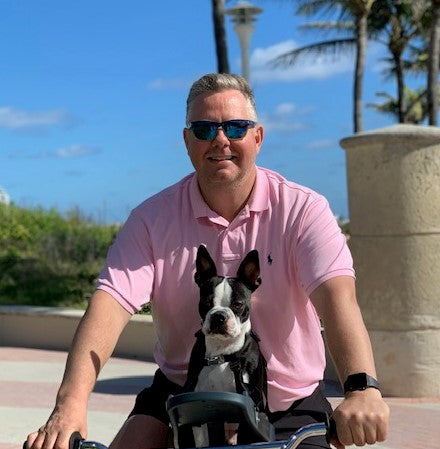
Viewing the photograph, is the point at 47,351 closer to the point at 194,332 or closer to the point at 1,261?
the point at 1,261

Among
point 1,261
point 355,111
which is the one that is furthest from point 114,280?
point 355,111

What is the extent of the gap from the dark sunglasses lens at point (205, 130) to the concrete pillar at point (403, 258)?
5128 mm

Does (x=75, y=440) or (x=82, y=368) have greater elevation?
(x=82, y=368)

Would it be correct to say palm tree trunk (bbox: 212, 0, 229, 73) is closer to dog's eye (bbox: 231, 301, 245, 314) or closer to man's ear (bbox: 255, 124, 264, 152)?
man's ear (bbox: 255, 124, 264, 152)

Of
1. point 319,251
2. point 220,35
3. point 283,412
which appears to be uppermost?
point 220,35

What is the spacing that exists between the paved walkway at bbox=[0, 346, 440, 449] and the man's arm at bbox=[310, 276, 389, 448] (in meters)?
2.93

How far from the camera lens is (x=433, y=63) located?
861 inches

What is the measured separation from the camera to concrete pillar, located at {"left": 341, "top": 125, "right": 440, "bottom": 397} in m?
7.46

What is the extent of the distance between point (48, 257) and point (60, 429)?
1279 cm

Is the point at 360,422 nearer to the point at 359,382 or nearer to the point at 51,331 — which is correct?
the point at 359,382

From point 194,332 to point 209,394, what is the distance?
2.34 feet

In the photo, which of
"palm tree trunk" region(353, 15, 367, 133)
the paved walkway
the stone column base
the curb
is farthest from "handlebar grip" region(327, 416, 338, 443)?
"palm tree trunk" region(353, 15, 367, 133)

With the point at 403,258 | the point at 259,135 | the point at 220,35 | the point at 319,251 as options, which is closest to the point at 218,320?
the point at 319,251

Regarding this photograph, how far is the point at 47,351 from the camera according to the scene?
10.3 meters
